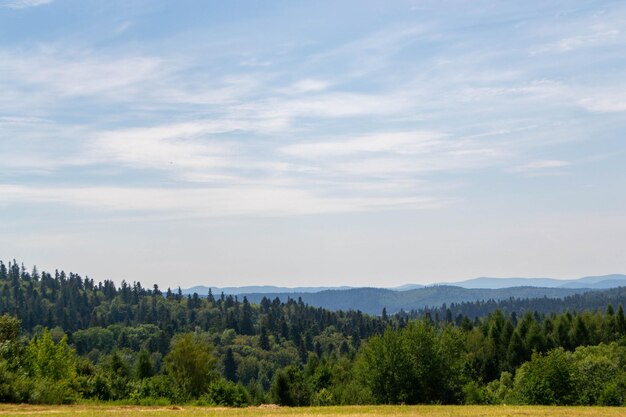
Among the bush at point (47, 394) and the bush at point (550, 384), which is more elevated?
the bush at point (47, 394)

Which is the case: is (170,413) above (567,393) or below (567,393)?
above

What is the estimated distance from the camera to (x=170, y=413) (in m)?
36.2

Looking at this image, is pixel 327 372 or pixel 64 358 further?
pixel 327 372

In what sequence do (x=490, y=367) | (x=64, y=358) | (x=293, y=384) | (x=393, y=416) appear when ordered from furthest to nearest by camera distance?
(x=490, y=367)
(x=293, y=384)
(x=64, y=358)
(x=393, y=416)

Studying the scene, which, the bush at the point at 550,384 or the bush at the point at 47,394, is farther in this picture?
the bush at the point at 550,384

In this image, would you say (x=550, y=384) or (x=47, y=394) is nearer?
(x=47, y=394)

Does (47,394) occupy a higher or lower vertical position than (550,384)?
higher

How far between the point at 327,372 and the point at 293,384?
36849mm

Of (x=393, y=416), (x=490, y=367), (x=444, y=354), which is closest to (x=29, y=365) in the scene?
(x=393, y=416)

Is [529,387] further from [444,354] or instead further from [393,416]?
Result: [393,416]

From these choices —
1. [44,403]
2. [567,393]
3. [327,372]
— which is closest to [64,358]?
[44,403]

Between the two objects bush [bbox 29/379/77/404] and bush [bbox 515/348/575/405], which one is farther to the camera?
bush [bbox 515/348/575/405]

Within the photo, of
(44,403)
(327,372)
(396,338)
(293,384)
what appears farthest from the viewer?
(327,372)

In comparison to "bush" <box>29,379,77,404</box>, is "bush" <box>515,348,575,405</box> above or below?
below
